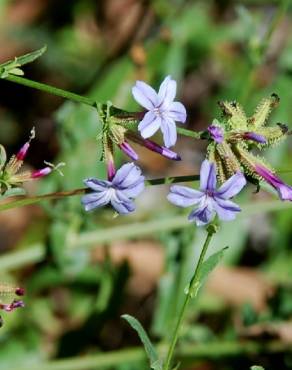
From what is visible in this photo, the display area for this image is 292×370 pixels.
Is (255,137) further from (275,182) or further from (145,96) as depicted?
(145,96)

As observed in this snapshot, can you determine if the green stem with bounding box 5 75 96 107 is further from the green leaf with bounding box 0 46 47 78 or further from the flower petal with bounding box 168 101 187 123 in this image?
the flower petal with bounding box 168 101 187 123

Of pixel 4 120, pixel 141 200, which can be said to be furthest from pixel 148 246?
pixel 4 120

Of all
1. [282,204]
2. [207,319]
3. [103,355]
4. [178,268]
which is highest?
[282,204]

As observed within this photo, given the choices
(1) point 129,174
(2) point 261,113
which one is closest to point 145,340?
(1) point 129,174

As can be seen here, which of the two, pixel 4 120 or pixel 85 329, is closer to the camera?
pixel 85 329

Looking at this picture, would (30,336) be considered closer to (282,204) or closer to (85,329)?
(85,329)

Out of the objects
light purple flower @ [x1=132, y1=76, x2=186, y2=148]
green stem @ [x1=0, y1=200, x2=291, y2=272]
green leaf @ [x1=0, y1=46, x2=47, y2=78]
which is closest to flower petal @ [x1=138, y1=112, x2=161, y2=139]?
light purple flower @ [x1=132, y1=76, x2=186, y2=148]

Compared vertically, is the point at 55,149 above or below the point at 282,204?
below
